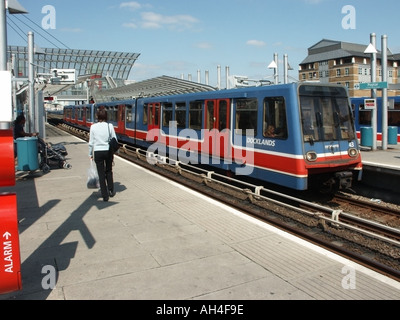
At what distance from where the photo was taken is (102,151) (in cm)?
745

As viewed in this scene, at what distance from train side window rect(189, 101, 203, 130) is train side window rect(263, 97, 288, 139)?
3.14 m

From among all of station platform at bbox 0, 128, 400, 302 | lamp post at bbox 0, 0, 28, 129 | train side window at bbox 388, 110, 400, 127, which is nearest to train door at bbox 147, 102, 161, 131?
station platform at bbox 0, 128, 400, 302

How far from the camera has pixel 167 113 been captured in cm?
1366

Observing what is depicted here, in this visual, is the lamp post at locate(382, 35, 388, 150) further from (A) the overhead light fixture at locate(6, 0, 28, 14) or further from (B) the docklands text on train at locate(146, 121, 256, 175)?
(A) the overhead light fixture at locate(6, 0, 28, 14)

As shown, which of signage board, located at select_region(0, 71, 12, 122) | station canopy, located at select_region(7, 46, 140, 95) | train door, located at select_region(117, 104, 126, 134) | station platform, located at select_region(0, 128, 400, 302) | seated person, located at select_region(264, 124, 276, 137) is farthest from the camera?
station canopy, located at select_region(7, 46, 140, 95)

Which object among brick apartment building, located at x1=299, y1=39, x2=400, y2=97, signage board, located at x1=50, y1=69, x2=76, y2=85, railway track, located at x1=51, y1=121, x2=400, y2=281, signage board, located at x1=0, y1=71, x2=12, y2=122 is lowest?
railway track, located at x1=51, y1=121, x2=400, y2=281

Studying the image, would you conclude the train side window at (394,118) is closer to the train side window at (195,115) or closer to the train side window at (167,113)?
the train side window at (167,113)

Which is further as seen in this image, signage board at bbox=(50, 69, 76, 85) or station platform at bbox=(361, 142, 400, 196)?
signage board at bbox=(50, 69, 76, 85)

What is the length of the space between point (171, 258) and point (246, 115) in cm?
501

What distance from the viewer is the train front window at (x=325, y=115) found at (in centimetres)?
772

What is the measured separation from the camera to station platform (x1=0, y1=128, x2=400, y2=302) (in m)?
3.80
